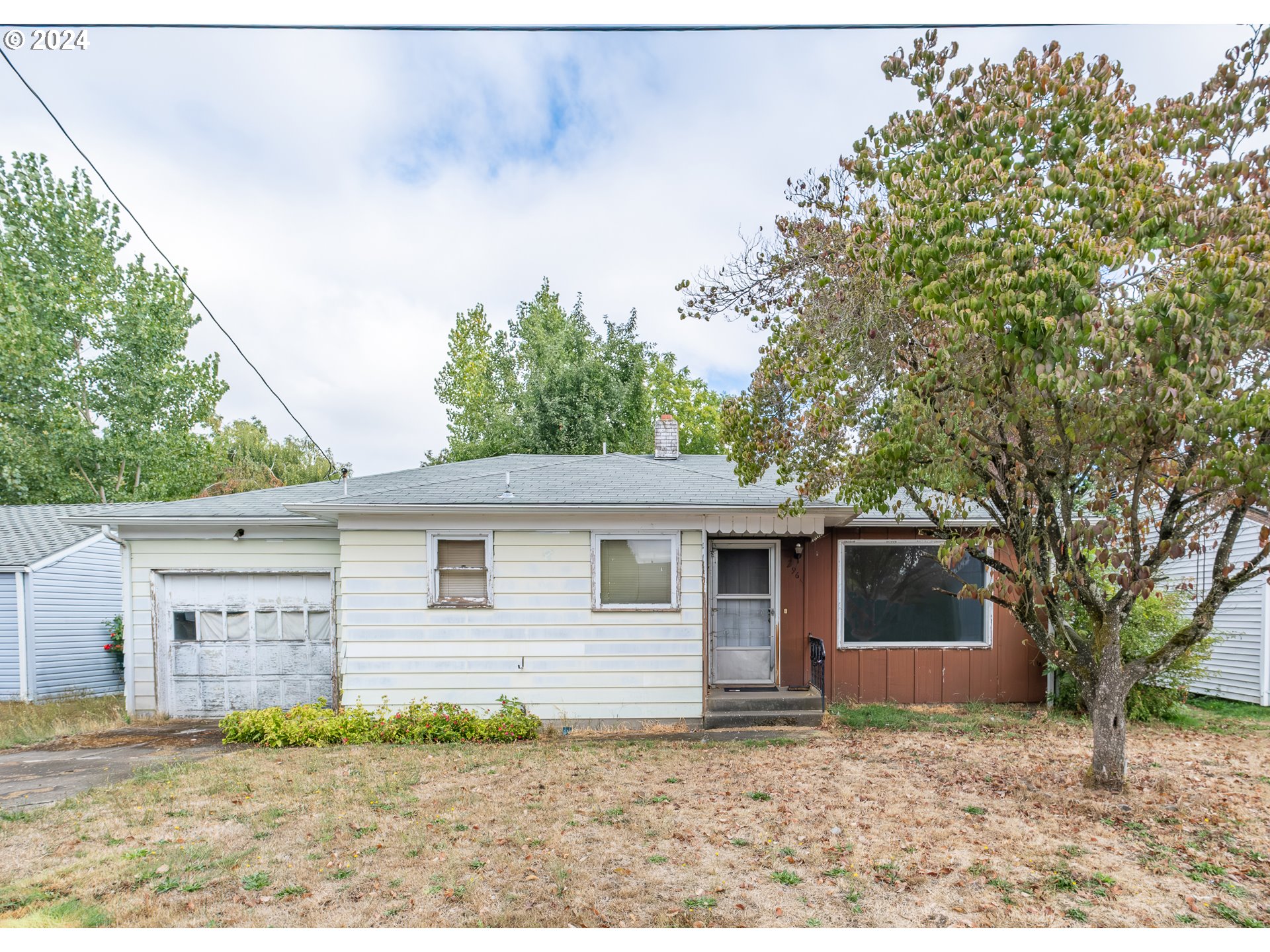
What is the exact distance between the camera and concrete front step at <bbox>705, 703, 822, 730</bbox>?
7.25 m

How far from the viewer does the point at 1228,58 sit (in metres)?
3.91

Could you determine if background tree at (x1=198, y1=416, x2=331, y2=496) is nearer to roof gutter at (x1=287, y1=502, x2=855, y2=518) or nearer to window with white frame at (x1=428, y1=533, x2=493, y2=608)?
roof gutter at (x1=287, y1=502, x2=855, y2=518)

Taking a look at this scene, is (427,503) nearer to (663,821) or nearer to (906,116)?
(663,821)

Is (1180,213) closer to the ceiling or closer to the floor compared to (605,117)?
closer to the floor

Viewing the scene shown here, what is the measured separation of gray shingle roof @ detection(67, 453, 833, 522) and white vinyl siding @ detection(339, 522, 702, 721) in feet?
1.29

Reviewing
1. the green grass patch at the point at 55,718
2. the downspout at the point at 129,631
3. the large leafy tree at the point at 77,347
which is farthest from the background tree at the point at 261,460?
the downspout at the point at 129,631

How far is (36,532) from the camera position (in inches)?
372

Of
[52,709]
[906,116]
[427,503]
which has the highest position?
[906,116]

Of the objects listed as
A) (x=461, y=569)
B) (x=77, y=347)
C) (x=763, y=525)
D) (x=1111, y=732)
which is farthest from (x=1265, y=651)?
(x=77, y=347)

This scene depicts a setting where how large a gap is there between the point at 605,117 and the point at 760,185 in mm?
1450

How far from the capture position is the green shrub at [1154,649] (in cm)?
730

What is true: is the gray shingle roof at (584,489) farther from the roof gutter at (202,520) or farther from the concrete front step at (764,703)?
the concrete front step at (764,703)

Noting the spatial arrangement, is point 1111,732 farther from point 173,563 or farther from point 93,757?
point 173,563
